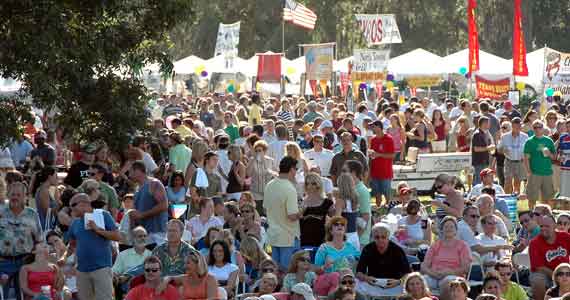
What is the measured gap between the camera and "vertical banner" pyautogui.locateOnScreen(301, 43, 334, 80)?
34781mm

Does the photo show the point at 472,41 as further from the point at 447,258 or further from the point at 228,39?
the point at 447,258

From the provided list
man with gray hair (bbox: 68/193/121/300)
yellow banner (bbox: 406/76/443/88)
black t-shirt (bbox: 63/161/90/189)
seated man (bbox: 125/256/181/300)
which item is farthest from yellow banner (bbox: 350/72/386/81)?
seated man (bbox: 125/256/181/300)

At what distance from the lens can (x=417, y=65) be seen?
44.2m

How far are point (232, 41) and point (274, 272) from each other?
31504 mm

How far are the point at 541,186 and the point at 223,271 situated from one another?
908 cm

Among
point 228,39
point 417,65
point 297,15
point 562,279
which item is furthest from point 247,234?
point 417,65

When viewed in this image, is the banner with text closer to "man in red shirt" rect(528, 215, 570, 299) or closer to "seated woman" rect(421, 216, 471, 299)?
"man in red shirt" rect(528, 215, 570, 299)

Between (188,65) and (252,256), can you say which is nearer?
(252,256)

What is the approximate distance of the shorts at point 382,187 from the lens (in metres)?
20.0

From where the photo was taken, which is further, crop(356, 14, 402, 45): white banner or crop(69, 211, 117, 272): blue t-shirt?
crop(356, 14, 402, 45): white banner

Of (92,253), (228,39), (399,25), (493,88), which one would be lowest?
(92,253)

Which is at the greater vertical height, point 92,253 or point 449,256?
point 92,253

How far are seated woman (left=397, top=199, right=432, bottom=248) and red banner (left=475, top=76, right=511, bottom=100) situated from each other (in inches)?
866

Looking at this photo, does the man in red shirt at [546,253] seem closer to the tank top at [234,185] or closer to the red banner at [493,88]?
the tank top at [234,185]
